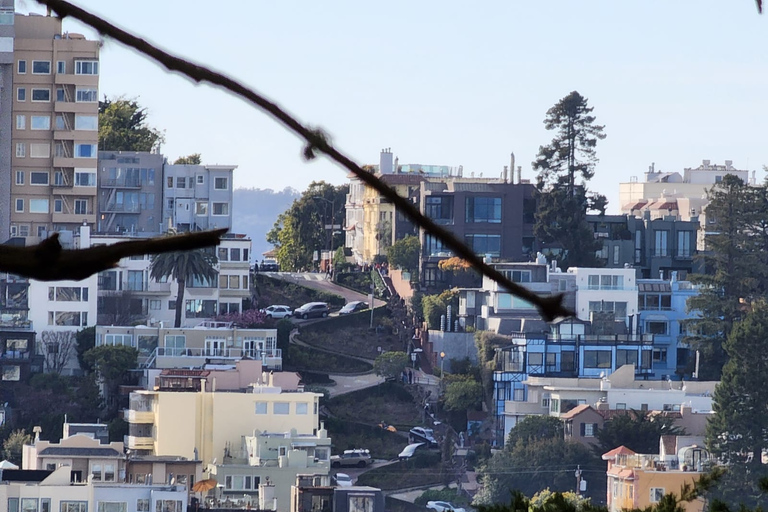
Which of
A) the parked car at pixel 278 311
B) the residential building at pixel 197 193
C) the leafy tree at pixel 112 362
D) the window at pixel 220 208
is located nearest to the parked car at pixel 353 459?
the leafy tree at pixel 112 362

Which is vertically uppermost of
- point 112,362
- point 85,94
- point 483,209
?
point 85,94

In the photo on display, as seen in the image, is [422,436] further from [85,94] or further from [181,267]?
[85,94]

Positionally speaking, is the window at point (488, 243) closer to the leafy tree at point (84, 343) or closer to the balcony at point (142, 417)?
the leafy tree at point (84, 343)

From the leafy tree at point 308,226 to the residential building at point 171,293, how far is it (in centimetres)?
861

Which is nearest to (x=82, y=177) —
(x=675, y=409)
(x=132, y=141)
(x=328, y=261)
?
(x=132, y=141)

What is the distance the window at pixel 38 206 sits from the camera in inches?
2343

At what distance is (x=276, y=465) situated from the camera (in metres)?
46.2

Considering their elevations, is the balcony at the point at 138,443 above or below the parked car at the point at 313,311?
below

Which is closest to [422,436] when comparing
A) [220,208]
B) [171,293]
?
[171,293]

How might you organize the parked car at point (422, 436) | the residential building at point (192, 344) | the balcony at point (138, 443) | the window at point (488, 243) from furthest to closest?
the window at point (488, 243), the residential building at point (192, 344), the parked car at point (422, 436), the balcony at point (138, 443)

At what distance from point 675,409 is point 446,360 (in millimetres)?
7939

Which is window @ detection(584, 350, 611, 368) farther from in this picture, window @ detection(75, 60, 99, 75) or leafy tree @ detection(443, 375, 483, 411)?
window @ detection(75, 60, 99, 75)

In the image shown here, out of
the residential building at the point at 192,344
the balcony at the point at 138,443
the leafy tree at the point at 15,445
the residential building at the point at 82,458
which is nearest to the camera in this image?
the residential building at the point at 82,458

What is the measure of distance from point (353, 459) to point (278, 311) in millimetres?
9877
